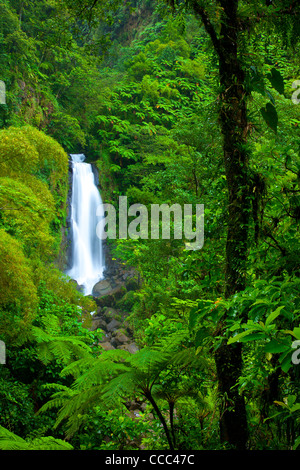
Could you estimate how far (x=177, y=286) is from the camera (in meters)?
7.65

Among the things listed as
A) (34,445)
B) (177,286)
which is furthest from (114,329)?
(34,445)

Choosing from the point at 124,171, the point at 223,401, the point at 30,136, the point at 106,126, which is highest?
the point at 106,126

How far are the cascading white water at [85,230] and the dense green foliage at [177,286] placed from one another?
8.89ft

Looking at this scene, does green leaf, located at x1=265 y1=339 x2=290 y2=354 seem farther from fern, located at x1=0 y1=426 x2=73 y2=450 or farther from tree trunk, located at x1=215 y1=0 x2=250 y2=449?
fern, located at x1=0 y1=426 x2=73 y2=450

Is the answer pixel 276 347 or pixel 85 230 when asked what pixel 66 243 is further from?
pixel 276 347

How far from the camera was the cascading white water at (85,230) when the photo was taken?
602 inches

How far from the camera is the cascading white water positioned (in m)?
15.3

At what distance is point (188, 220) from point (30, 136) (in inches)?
134

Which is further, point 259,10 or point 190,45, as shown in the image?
point 190,45

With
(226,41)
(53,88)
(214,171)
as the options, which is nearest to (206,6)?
(226,41)

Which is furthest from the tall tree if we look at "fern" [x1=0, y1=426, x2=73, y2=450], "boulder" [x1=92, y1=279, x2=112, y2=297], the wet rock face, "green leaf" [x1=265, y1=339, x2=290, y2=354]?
"boulder" [x1=92, y1=279, x2=112, y2=297]

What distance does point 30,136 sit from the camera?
Result: 19.3ft

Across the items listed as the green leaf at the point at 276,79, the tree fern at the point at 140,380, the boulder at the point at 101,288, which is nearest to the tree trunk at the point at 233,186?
the tree fern at the point at 140,380
